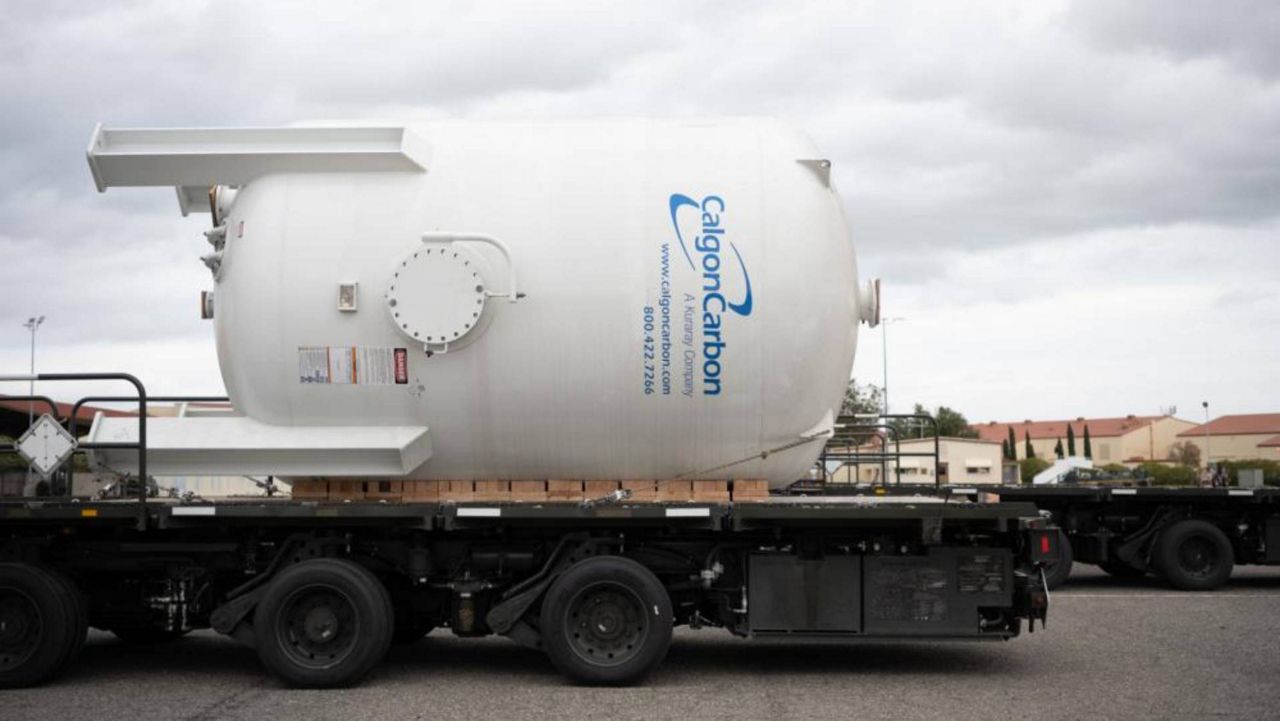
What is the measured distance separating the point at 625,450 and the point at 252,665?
3718 mm

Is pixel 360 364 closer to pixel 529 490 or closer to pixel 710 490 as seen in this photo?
pixel 529 490

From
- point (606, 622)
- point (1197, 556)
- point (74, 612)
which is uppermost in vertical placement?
point (74, 612)

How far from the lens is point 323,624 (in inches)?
380

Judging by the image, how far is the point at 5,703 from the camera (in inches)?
359

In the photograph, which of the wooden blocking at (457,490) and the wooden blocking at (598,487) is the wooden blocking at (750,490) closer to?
the wooden blocking at (598,487)

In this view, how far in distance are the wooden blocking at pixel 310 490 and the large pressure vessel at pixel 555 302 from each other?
A: 0.57 m

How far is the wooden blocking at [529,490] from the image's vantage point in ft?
33.3

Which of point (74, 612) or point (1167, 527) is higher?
point (1167, 527)

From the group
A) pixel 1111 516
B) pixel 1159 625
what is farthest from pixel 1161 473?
pixel 1159 625

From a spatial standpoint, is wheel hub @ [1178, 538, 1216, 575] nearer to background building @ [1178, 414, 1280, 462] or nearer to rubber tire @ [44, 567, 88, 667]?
rubber tire @ [44, 567, 88, 667]

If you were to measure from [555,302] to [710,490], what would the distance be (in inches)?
76.7

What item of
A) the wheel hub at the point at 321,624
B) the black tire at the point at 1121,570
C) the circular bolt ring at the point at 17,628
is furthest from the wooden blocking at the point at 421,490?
the black tire at the point at 1121,570

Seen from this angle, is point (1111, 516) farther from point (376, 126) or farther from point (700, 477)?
point (376, 126)

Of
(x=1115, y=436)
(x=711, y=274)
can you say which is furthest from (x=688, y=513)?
(x=1115, y=436)
